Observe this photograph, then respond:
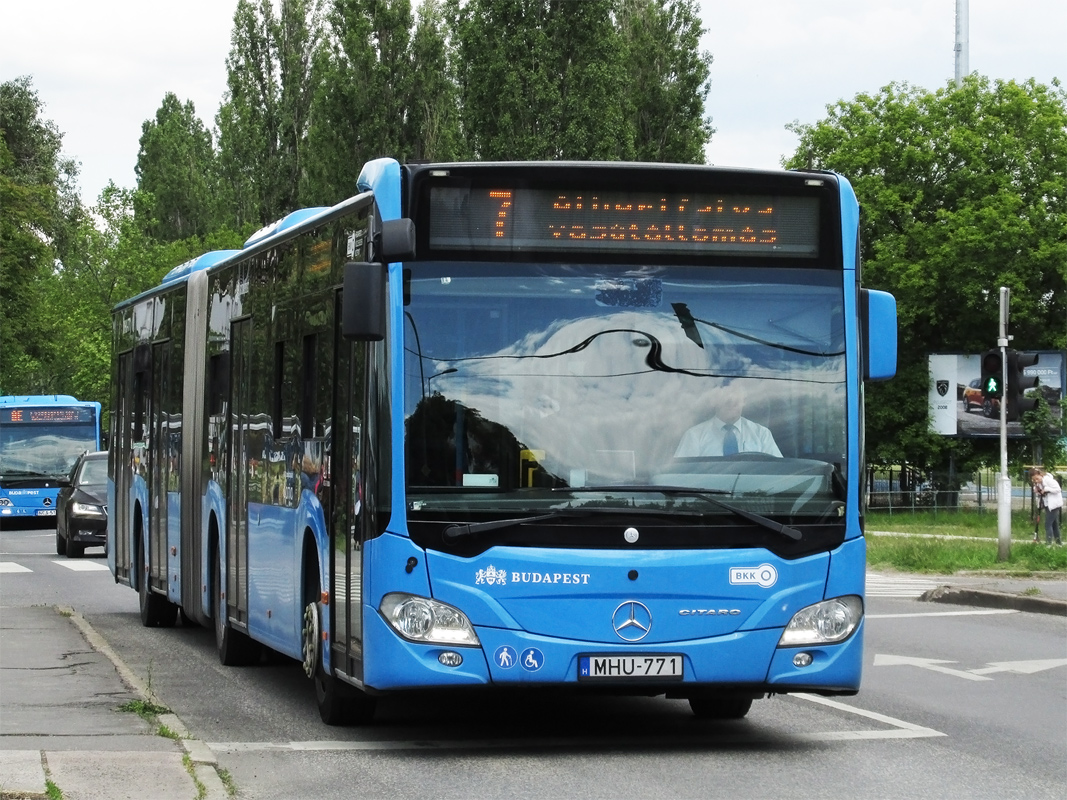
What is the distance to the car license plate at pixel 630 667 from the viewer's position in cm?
884

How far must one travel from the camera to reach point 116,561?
19.2 metres

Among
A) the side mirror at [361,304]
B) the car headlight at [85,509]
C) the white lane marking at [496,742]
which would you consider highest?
the side mirror at [361,304]

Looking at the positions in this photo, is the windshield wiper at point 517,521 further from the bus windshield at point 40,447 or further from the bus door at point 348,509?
the bus windshield at point 40,447

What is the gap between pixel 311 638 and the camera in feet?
34.3

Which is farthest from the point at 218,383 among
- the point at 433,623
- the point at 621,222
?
the point at 433,623

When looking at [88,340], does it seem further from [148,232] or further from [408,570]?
[408,570]

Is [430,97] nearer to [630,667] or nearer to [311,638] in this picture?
[311,638]

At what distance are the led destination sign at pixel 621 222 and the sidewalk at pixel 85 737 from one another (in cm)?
276

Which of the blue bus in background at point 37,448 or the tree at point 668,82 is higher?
the tree at point 668,82

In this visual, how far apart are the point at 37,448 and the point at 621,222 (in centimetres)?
4110

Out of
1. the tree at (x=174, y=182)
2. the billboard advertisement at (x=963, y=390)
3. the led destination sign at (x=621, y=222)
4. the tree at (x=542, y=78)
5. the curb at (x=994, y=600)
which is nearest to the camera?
the led destination sign at (x=621, y=222)

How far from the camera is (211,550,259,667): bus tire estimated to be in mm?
13766

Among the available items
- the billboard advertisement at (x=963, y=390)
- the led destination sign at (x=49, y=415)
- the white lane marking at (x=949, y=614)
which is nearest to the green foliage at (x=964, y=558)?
the white lane marking at (x=949, y=614)

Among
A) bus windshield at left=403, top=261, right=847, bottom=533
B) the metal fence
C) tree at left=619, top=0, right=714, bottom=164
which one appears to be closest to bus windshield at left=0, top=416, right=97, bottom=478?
tree at left=619, top=0, right=714, bottom=164
